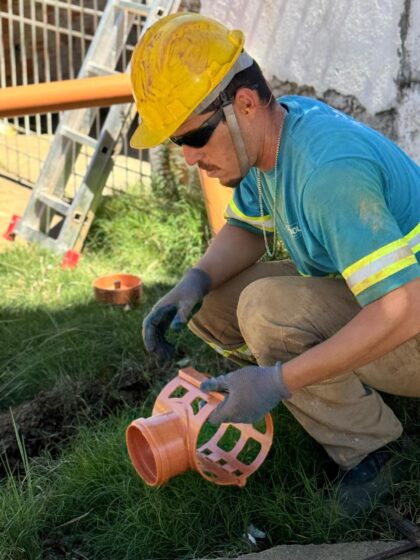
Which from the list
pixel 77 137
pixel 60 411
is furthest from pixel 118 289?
pixel 77 137

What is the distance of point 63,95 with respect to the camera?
4.34m

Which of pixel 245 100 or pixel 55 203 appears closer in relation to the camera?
pixel 245 100

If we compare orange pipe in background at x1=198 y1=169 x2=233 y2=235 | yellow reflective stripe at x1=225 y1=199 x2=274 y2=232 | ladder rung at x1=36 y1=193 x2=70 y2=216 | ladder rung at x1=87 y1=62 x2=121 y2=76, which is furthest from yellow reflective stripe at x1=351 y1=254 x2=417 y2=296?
ladder rung at x1=87 y1=62 x2=121 y2=76

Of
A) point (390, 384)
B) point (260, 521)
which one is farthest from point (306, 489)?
point (390, 384)

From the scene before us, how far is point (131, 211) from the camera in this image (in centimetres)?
561

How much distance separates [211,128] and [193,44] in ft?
0.78

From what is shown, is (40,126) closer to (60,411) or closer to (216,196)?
(216,196)

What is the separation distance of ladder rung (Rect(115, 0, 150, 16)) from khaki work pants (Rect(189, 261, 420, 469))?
3.11 meters

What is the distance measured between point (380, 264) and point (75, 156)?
3.85 m

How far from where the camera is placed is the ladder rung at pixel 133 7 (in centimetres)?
546

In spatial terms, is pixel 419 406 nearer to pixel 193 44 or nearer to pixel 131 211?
pixel 193 44

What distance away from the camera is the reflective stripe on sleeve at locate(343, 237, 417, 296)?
7.61 feet

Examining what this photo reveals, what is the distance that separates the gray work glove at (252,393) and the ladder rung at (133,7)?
346 cm

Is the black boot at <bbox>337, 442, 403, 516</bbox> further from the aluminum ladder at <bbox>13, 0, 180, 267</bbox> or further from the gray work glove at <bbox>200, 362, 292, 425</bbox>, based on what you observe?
the aluminum ladder at <bbox>13, 0, 180, 267</bbox>
